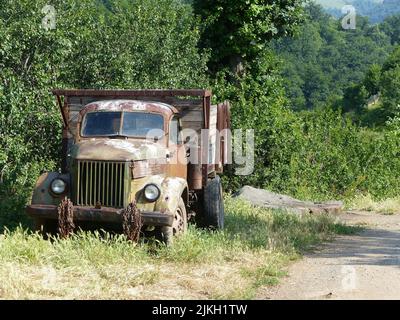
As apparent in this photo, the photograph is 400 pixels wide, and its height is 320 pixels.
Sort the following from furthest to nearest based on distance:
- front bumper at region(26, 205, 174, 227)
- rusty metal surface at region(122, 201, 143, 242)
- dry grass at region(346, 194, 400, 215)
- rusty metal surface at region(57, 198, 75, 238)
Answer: dry grass at region(346, 194, 400, 215) → rusty metal surface at region(57, 198, 75, 238) → front bumper at region(26, 205, 174, 227) → rusty metal surface at region(122, 201, 143, 242)

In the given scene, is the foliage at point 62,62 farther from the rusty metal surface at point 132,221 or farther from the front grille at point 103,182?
the rusty metal surface at point 132,221

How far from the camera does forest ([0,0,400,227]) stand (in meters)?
12.9

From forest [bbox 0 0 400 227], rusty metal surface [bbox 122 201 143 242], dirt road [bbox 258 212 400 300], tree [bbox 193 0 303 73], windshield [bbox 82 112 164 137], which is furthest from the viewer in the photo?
tree [bbox 193 0 303 73]

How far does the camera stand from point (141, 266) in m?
8.32

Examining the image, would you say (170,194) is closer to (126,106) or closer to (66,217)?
(66,217)

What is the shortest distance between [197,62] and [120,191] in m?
10.7

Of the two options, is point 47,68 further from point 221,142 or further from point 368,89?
point 368,89

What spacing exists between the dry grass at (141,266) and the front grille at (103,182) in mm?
533

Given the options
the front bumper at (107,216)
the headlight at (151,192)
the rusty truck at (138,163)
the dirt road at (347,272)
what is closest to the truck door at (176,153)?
the rusty truck at (138,163)

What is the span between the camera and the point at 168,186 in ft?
31.8

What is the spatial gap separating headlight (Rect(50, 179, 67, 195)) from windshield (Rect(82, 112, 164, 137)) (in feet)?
3.40

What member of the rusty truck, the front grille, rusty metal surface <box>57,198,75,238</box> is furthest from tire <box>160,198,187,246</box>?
rusty metal surface <box>57,198,75,238</box>

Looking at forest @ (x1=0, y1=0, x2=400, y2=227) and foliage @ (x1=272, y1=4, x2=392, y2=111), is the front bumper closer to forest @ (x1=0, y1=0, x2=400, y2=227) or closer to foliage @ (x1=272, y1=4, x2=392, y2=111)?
forest @ (x1=0, y1=0, x2=400, y2=227)
